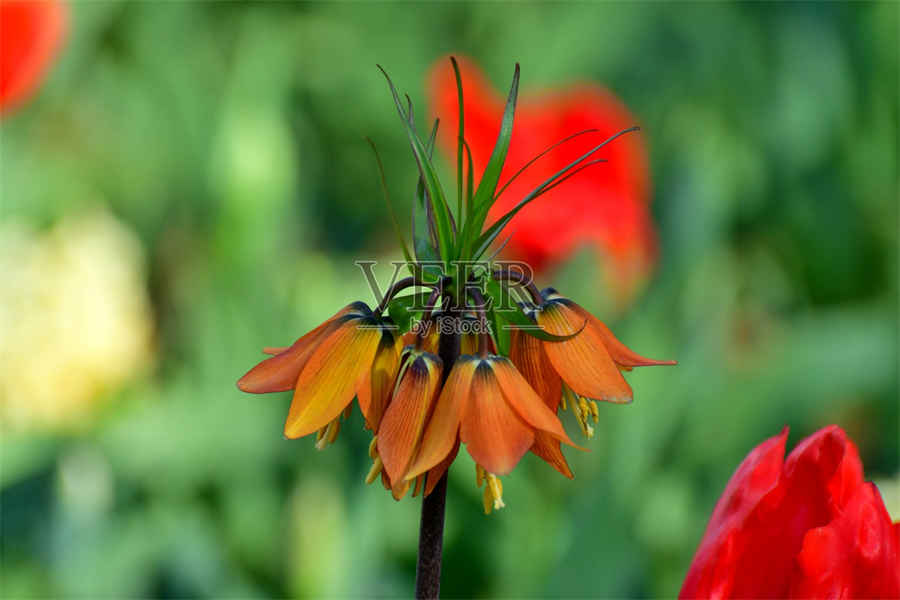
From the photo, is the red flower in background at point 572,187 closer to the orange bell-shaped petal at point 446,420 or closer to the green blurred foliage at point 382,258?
the green blurred foliage at point 382,258

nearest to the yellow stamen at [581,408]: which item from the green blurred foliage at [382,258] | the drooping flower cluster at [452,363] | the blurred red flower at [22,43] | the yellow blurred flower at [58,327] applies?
the drooping flower cluster at [452,363]

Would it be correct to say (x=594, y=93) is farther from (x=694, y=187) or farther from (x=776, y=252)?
(x=776, y=252)

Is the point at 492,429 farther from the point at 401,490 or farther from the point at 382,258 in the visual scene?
the point at 382,258

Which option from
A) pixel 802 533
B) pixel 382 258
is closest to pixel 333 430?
pixel 802 533

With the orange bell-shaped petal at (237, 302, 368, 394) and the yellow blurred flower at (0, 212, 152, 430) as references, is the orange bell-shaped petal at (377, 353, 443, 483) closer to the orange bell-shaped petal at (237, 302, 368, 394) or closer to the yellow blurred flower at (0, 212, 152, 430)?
the orange bell-shaped petal at (237, 302, 368, 394)

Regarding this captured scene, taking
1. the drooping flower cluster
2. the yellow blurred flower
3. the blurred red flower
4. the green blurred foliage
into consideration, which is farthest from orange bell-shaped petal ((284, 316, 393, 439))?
the blurred red flower

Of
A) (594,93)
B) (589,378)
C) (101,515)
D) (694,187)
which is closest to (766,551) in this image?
(589,378)
